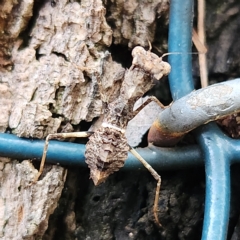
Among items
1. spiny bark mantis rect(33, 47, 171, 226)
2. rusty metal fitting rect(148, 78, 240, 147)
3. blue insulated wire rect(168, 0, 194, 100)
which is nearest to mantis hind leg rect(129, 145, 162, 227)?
spiny bark mantis rect(33, 47, 171, 226)

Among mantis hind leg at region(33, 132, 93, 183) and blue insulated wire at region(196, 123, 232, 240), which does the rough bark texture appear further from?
blue insulated wire at region(196, 123, 232, 240)

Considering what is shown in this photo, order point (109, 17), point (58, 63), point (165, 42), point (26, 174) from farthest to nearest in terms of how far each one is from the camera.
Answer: point (165, 42)
point (109, 17)
point (58, 63)
point (26, 174)

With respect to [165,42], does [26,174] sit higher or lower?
lower

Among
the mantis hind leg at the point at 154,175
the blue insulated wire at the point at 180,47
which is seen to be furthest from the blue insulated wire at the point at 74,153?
the blue insulated wire at the point at 180,47

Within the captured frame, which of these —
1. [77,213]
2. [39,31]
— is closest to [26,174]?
[77,213]

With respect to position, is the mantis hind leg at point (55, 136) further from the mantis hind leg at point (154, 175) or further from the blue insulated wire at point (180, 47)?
the blue insulated wire at point (180, 47)

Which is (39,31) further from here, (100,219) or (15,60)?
(100,219)

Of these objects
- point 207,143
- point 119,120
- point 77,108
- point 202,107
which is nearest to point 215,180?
point 207,143
